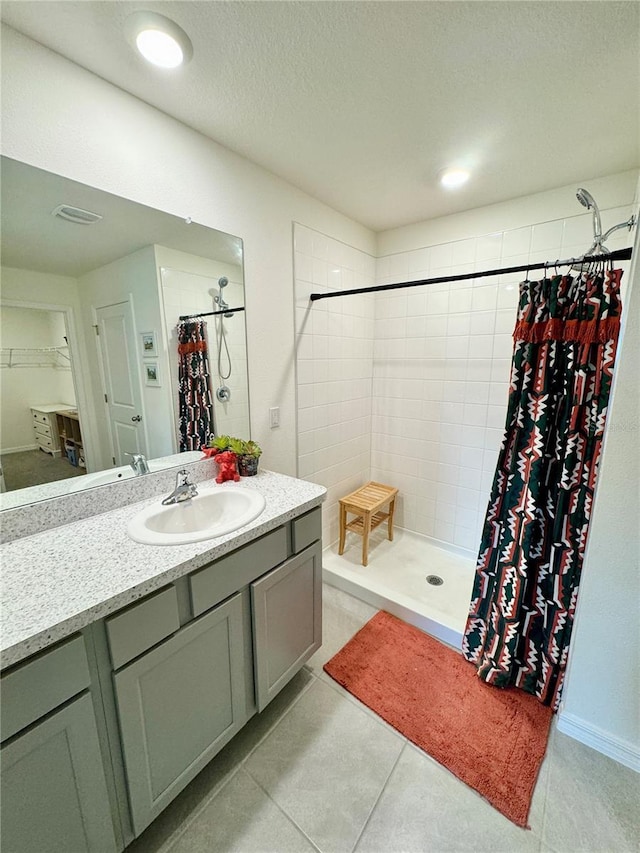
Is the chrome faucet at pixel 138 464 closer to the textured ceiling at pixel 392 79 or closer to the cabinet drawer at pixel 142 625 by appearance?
the cabinet drawer at pixel 142 625

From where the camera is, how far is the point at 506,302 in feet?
6.84

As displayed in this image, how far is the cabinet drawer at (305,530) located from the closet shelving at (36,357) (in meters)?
1.02

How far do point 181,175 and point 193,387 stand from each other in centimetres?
88

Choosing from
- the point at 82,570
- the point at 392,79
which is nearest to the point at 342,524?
the point at 82,570

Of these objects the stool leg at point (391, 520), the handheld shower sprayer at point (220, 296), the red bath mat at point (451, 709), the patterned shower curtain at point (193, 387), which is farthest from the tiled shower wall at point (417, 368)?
the red bath mat at point (451, 709)

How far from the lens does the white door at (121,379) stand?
4.18 ft

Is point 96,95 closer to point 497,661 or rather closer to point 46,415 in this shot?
point 46,415

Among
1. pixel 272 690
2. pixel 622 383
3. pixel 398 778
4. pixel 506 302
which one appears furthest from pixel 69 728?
pixel 506 302

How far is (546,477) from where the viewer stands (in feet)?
4.54

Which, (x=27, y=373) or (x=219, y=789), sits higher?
(x=27, y=373)

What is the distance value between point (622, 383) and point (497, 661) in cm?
130

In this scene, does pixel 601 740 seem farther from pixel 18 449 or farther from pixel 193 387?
pixel 18 449

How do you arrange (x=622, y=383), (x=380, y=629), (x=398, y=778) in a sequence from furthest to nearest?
(x=380, y=629) < (x=398, y=778) < (x=622, y=383)

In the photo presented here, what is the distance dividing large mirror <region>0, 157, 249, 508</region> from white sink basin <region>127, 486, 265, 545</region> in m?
0.24
